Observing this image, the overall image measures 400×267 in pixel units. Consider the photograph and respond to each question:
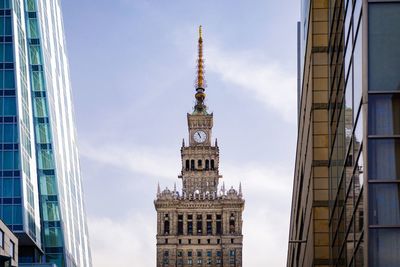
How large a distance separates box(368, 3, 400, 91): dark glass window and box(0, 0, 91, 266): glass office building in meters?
66.7

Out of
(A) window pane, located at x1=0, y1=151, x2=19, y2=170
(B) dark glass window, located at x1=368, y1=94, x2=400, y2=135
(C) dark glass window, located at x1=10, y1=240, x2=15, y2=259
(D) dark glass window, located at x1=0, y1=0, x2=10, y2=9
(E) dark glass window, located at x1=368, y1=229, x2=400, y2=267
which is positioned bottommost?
(E) dark glass window, located at x1=368, y1=229, x2=400, y2=267

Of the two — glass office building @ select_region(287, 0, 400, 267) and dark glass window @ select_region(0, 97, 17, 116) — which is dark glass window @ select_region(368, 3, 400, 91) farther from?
dark glass window @ select_region(0, 97, 17, 116)

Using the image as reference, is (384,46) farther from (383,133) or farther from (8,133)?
(8,133)

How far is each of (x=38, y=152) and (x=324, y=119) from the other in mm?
62338

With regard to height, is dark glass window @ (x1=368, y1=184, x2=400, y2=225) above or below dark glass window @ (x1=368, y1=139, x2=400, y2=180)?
below

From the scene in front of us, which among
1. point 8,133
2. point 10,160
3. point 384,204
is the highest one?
point 8,133

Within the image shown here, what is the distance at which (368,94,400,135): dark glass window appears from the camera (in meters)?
29.6

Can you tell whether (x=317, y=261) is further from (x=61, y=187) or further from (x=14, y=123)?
(x=61, y=187)

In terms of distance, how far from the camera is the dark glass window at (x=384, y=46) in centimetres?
2966

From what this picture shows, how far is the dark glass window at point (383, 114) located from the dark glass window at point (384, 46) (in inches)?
11.2

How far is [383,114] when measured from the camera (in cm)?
2977

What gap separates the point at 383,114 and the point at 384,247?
370 cm

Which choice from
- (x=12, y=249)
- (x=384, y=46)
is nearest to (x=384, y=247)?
(x=384, y=46)

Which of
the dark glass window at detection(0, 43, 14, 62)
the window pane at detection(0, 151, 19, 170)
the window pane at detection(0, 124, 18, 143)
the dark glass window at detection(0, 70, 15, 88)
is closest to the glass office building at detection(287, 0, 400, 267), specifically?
the window pane at detection(0, 151, 19, 170)
